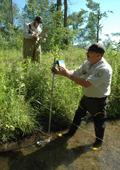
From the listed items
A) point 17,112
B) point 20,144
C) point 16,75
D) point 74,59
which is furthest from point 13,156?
point 74,59

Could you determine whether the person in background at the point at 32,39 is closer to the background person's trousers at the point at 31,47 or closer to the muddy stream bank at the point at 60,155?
the background person's trousers at the point at 31,47

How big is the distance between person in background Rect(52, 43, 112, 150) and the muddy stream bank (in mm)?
237

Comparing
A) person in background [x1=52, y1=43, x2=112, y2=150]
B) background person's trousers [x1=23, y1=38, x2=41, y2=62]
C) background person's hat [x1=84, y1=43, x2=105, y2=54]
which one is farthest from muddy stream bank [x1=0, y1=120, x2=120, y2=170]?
background person's trousers [x1=23, y1=38, x2=41, y2=62]

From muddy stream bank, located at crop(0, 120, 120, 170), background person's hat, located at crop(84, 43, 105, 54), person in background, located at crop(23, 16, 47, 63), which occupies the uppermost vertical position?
person in background, located at crop(23, 16, 47, 63)

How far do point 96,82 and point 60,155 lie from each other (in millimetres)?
1514

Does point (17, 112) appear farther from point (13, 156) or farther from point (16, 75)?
point (16, 75)

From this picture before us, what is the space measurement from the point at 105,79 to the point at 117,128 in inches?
76.1

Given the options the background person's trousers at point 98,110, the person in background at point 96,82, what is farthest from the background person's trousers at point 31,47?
the background person's trousers at point 98,110

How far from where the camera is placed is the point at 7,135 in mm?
2521

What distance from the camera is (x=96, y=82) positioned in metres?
2.12

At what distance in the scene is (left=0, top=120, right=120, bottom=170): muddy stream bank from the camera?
7.42 ft

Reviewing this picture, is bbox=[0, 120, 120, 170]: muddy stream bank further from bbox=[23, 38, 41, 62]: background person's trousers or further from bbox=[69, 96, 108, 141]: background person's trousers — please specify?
bbox=[23, 38, 41, 62]: background person's trousers

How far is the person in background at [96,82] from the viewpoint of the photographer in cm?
213

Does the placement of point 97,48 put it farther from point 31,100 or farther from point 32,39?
point 32,39
